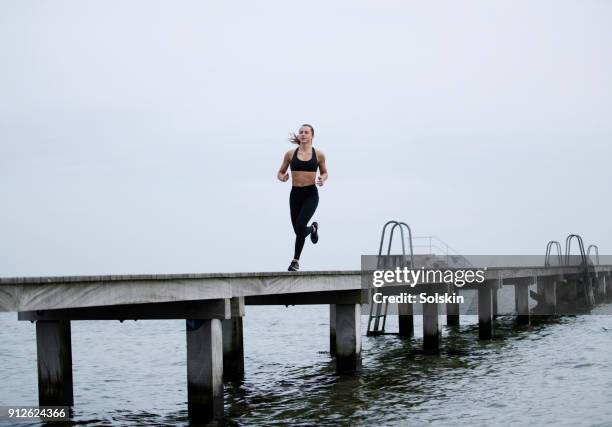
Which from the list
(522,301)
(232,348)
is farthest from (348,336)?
(522,301)

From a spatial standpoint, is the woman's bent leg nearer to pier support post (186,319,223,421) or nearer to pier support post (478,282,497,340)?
pier support post (186,319,223,421)

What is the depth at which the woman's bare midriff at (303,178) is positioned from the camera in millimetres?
16531

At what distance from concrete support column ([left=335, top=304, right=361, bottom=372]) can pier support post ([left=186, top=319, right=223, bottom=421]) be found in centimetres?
633

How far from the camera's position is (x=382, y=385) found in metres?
19.7

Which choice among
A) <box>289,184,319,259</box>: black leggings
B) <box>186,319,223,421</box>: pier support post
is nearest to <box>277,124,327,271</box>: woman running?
<box>289,184,319,259</box>: black leggings

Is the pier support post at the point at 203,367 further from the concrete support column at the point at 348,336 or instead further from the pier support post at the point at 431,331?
the pier support post at the point at 431,331

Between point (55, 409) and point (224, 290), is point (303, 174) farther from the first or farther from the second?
point (55, 409)

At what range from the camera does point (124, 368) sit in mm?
29141

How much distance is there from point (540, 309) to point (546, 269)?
248 inches

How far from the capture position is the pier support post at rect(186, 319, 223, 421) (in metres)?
13.9

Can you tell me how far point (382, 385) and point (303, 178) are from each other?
224 inches

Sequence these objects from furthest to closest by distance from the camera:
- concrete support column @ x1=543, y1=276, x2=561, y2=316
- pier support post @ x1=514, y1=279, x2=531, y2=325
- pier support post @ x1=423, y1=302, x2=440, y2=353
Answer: concrete support column @ x1=543, y1=276, x2=561, y2=316 → pier support post @ x1=514, y1=279, x2=531, y2=325 → pier support post @ x1=423, y1=302, x2=440, y2=353

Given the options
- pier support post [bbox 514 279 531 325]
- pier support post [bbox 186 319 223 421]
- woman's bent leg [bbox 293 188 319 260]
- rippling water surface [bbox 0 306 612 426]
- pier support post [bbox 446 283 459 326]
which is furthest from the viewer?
pier support post [bbox 446 283 459 326]

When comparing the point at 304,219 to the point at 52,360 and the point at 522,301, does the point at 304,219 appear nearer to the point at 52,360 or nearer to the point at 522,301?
the point at 52,360
